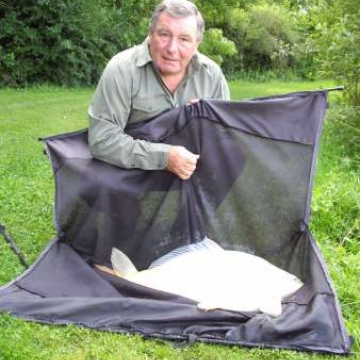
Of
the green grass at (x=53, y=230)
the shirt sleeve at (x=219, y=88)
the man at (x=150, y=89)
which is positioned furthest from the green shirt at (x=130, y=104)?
the green grass at (x=53, y=230)

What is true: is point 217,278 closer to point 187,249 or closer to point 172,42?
point 187,249

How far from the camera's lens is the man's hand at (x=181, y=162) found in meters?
3.33

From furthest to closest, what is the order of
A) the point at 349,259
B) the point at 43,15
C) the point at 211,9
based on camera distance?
the point at 43,15
the point at 211,9
the point at 349,259

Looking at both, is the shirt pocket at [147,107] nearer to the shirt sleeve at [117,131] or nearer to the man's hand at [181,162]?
the shirt sleeve at [117,131]

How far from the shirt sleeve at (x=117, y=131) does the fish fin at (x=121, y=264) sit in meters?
0.48

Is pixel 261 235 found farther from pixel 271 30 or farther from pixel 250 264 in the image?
pixel 271 30

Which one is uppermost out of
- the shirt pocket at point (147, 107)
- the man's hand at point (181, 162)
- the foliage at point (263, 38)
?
the shirt pocket at point (147, 107)

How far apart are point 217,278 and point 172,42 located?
1.26m

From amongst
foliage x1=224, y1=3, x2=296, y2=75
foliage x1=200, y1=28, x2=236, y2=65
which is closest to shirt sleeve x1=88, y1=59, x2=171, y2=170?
foliage x1=200, y1=28, x2=236, y2=65

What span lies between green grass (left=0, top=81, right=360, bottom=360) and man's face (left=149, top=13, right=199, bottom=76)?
1.42m

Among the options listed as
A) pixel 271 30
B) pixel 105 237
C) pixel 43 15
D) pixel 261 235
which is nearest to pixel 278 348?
pixel 261 235

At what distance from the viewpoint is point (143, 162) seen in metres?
3.37

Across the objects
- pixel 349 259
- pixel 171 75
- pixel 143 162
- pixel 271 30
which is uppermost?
pixel 171 75

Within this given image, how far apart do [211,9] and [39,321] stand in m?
9.11
